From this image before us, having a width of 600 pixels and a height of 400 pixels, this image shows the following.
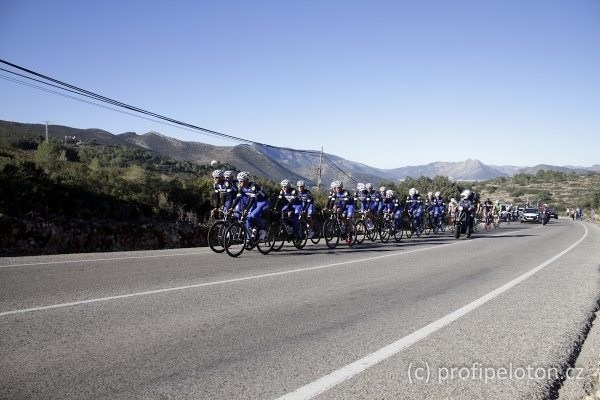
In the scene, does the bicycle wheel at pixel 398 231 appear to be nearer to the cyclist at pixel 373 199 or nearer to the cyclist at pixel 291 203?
the cyclist at pixel 373 199

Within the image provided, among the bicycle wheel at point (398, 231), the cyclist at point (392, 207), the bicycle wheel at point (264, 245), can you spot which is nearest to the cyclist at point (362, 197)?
the cyclist at point (392, 207)

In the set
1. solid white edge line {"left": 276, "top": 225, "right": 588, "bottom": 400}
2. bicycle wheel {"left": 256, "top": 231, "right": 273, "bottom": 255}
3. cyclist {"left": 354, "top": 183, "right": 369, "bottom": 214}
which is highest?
cyclist {"left": 354, "top": 183, "right": 369, "bottom": 214}

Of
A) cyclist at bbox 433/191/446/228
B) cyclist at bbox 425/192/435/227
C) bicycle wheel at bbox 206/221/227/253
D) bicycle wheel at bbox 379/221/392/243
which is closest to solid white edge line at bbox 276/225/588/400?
bicycle wheel at bbox 206/221/227/253

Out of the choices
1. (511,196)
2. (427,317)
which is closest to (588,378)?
(427,317)

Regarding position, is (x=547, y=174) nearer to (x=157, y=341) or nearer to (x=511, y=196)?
(x=511, y=196)

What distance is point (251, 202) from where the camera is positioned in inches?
480

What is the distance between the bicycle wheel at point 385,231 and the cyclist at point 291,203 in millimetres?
5458

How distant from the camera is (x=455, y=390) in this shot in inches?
145

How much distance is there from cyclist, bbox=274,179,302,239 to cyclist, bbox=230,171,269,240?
1579 millimetres

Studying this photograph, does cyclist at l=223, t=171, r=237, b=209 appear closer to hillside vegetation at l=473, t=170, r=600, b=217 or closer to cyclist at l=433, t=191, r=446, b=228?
cyclist at l=433, t=191, r=446, b=228

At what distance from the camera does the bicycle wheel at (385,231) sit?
18859 millimetres

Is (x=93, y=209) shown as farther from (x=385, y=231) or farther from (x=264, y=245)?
(x=385, y=231)

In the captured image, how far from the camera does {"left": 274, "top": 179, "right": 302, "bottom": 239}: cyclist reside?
46.1 ft

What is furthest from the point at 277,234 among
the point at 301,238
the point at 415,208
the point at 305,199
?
the point at 415,208
